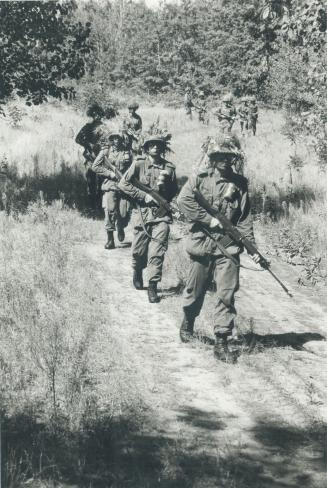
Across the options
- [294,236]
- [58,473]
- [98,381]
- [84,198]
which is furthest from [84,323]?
[84,198]

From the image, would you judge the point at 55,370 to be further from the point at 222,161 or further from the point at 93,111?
the point at 93,111

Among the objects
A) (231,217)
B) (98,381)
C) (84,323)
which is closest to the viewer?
(98,381)

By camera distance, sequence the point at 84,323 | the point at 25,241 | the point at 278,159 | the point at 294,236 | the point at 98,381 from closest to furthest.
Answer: the point at 98,381
the point at 84,323
the point at 25,241
the point at 294,236
the point at 278,159

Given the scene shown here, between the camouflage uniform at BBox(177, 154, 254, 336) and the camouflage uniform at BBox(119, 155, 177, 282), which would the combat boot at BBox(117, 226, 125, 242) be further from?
the camouflage uniform at BBox(177, 154, 254, 336)

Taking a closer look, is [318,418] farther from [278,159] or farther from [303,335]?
[278,159]

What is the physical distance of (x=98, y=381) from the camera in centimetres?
491

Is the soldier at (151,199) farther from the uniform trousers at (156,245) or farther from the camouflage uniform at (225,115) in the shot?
the camouflage uniform at (225,115)

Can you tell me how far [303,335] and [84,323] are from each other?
91.9 inches

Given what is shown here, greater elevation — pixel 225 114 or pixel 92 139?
pixel 225 114

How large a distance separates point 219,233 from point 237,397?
1.59 m

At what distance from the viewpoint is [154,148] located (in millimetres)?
7418

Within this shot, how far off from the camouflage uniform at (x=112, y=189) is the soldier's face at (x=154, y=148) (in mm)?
2547

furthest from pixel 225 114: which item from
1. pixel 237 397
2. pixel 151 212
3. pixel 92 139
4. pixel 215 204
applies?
pixel 237 397

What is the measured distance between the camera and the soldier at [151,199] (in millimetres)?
7395
